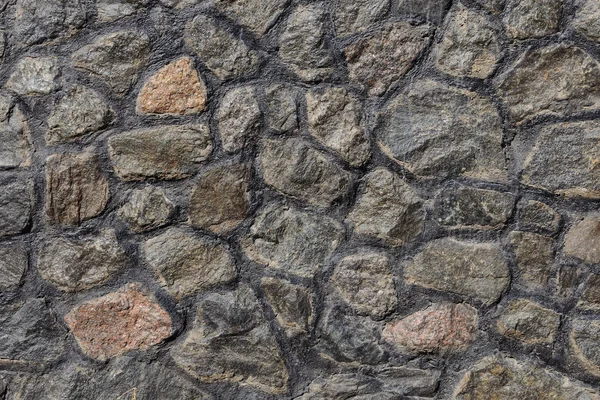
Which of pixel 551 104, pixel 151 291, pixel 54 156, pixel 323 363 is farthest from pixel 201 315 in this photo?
pixel 551 104

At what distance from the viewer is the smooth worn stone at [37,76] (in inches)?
72.9

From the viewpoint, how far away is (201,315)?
1888 millimetres

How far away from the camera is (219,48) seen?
1.84 m

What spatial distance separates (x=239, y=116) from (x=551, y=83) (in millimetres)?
750

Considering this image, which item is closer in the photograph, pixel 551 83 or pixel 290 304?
pixel 551 83

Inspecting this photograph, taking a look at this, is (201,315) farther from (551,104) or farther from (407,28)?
(551,104)

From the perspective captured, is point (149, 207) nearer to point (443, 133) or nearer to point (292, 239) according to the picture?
point (292, 239)

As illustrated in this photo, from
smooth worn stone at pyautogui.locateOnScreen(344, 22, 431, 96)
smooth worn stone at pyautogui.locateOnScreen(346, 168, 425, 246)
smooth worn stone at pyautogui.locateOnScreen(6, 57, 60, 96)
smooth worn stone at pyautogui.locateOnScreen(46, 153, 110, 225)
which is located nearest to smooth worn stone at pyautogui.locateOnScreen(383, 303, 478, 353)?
smooth worn stone at pyautogui.locateOnScreen(346, 168, 425, 246)

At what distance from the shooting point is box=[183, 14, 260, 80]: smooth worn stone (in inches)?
72.3

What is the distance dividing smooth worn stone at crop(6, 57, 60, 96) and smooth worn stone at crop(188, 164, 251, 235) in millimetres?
440

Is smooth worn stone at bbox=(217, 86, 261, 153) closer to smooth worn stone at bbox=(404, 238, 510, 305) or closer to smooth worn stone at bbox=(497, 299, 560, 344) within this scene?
smooth worn stone at bbox=(404, 238, 510, 305)

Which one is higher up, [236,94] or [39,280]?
[236,94]

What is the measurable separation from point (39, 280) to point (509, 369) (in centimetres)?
119

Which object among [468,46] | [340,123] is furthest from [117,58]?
[468,46]
